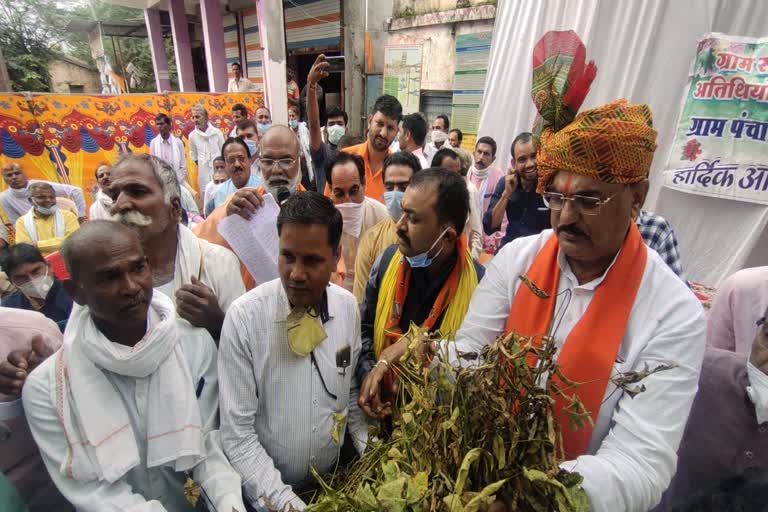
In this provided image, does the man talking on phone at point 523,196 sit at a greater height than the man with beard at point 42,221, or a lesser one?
greater

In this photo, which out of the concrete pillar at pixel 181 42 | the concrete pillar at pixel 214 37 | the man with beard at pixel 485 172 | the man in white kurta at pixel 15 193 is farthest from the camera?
the concrete pillar at pixel 181 42

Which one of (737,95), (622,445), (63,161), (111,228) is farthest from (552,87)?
(63,161)

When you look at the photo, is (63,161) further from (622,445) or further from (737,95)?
(737,95)

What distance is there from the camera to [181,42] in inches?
583

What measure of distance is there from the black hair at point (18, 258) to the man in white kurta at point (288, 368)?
2360mm

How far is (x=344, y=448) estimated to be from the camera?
82.5 inches

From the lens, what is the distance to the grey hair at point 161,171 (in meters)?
2.10

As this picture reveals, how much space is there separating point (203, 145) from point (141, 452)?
8782 millimetres

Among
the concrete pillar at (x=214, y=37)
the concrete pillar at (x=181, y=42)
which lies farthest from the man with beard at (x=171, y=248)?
the concrete pillar at (x=181, y=42)

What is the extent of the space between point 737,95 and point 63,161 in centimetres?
1078

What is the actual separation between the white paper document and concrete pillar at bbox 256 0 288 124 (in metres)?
8.17

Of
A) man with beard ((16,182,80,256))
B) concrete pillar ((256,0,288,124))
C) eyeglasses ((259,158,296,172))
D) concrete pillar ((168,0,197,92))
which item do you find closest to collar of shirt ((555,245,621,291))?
eyeglasses ((259,158,296,172))

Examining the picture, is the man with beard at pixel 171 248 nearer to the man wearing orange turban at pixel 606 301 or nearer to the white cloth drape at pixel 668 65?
the man wearing orange turban at pixel 606 301

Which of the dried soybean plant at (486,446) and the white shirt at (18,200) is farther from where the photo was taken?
the white shirt at (18,200)
